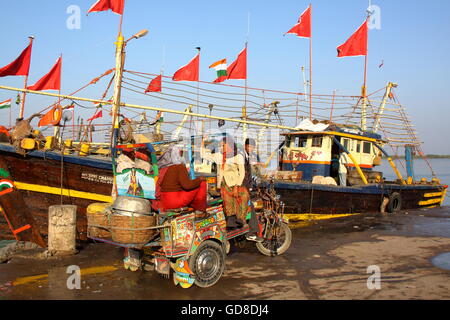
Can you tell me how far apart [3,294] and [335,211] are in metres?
10.7

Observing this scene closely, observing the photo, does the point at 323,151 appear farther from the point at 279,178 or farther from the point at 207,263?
the point at 207,263

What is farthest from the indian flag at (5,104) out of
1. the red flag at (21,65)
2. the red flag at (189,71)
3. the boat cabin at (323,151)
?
the boat cabin at (323,151)

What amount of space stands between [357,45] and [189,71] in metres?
7.73

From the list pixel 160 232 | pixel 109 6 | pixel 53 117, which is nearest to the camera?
pixel 160 232

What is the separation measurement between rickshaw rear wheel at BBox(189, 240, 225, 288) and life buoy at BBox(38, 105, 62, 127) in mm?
6112

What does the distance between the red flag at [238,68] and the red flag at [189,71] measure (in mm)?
1941

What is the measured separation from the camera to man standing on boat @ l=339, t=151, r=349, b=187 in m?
14.6

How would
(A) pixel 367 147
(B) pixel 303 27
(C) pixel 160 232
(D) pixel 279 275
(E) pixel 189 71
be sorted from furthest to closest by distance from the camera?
(A) pixel 367 147 < (B) pixel 303 27 < (E) pixel 189 71 < (D) pixel 279 275 < (C) pixel 160 232

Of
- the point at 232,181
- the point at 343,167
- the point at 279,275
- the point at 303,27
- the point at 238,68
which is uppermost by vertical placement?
the point at 303,27

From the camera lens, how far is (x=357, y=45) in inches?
615

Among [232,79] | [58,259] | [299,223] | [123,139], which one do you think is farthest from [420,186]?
[58,259]

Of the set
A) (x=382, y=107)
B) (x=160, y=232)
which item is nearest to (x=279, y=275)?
(x=160, y=232)

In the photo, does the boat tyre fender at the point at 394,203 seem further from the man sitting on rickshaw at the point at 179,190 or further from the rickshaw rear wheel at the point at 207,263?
the man sitting on rickshaw at the point at 179,190

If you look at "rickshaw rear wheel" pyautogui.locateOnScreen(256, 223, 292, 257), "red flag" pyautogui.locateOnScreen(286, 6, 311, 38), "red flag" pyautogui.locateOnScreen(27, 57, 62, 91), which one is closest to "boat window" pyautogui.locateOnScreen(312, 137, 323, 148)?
"red flag" pyautogui.locateOnScreen(286, 6, 311, 38)
